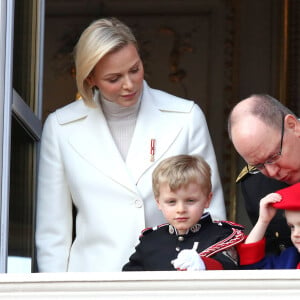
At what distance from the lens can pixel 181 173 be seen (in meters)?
4.17

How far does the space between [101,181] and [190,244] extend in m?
0.57

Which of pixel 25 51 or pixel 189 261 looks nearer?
pixel 189 261

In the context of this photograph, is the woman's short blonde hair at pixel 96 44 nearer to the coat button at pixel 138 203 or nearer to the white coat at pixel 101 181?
the white coat at pixel 101 181

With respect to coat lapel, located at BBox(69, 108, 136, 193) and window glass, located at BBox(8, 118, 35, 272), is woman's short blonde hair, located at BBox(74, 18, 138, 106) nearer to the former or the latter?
coat lapel, located at BBox(69, 108, 136, 193)

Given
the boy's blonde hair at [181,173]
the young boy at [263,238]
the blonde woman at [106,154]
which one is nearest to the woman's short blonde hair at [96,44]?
the blonde woman at [106,154]

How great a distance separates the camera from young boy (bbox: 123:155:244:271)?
4.10m

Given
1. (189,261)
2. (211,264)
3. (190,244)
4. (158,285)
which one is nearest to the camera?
(158,285)

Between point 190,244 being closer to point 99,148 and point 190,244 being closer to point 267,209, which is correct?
point 267,209

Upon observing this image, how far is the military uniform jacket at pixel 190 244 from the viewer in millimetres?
4082

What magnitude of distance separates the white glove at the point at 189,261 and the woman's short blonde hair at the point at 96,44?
0.88 meters

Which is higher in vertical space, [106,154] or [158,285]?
[106,154]

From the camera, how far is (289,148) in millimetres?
4078

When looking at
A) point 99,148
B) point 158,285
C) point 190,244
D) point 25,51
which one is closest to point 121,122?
point 99,148

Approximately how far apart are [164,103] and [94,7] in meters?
2.39
